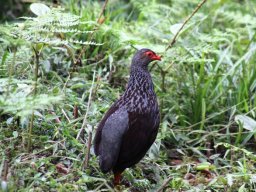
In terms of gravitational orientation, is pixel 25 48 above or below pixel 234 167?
above

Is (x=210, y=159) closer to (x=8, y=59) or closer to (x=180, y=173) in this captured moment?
(x=180, y=173)

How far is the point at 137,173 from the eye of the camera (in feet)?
17.3

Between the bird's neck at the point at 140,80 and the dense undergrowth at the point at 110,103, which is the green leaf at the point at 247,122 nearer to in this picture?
the dense undergrowth at the point at 110,103

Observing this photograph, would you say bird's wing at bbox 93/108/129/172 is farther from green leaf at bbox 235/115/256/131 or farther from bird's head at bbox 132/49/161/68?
green leaf at bbox 235/115/256/131

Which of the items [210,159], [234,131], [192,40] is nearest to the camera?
[210,159]

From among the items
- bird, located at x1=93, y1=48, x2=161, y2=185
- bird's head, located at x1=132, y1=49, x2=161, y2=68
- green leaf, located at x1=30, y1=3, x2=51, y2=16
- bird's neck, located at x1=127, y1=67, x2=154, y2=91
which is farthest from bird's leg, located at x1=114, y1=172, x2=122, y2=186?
green leaf, located at x1=30, y1=3, x2=51, y2=16

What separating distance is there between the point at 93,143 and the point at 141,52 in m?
0.86

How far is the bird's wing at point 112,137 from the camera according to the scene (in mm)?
4723

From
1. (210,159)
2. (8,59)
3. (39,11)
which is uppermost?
(39,11)

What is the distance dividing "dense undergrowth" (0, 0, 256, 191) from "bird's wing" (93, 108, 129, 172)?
0.13 m

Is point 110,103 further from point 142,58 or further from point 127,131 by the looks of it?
point 127,131

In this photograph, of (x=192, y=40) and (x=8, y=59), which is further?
(x=192, y=40)

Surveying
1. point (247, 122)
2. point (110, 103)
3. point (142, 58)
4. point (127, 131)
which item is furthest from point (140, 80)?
point (247, 122)

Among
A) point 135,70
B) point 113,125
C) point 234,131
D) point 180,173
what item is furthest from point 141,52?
point 234,131
